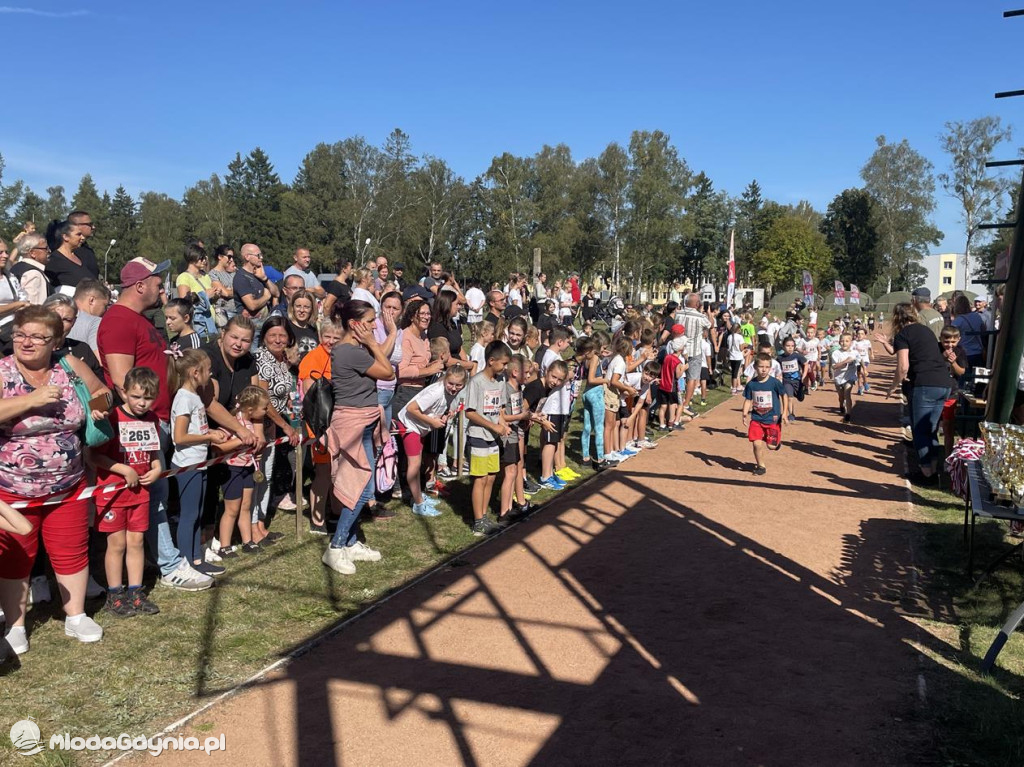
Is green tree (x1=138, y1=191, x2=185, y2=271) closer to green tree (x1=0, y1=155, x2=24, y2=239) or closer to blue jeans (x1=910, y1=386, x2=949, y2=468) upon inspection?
green tree (x1=0, y1=155, x2=24, y2=239)

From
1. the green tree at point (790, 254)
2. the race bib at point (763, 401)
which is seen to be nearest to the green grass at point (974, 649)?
the race bib at point (763, 401)

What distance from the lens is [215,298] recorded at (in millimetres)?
10703

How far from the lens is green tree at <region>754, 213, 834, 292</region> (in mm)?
83000

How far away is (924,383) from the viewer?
35.0 feet

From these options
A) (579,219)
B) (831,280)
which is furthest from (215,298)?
(831,280)

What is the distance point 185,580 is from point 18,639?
1319 millimetres

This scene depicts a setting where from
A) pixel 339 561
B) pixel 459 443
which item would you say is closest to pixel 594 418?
pixel 459 443

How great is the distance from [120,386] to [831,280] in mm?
86584

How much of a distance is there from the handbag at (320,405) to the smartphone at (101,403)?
1.70 meters

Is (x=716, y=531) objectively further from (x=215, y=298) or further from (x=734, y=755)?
(x=215, y=298)

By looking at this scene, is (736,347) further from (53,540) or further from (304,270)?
(53,540)

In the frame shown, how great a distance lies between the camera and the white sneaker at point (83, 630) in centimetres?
513

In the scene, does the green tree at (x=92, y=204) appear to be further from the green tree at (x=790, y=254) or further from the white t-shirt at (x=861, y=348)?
the white t-shirt at (x=861, y=348)

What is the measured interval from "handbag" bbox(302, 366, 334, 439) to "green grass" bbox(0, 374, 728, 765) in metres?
1.21
